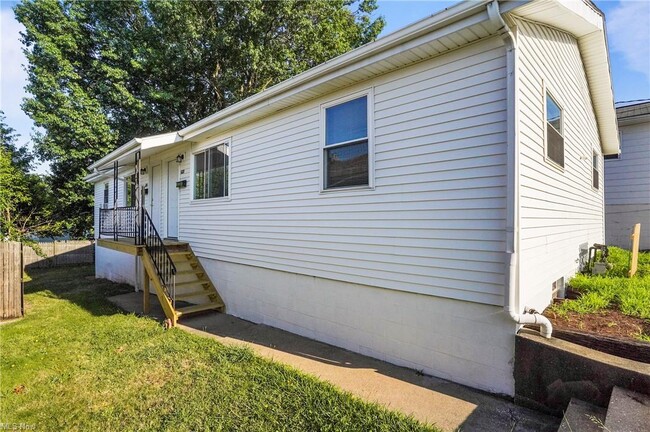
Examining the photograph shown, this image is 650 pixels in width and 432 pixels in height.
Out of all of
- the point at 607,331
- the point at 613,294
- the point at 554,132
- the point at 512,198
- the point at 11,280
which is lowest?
the point at 11,280

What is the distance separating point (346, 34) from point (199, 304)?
14.6 metres

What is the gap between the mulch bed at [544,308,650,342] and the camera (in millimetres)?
3273

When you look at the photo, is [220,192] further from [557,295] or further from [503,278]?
[557,295]

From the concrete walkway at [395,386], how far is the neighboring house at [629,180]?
9.37 m

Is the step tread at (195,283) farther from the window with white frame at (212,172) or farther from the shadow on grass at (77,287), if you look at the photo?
the window with white frame at (212,172)

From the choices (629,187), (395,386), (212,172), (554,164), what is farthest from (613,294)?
(212,172)

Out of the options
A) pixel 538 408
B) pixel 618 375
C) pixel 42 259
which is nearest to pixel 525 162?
pixel 618 375

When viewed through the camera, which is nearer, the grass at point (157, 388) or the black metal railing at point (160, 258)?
the grass at point (157, 388)

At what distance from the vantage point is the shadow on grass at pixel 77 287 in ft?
25.3

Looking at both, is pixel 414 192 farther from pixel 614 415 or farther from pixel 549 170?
pixel 614 415

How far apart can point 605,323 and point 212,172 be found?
284 inches

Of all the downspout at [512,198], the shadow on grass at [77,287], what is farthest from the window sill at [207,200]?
the downspout at [512,198]

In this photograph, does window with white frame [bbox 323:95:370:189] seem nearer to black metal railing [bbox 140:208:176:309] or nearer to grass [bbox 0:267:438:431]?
grass [bbox 0:267:438:431]

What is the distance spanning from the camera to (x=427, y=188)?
3.81 m
